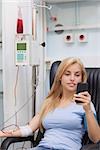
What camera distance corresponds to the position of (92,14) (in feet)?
9.14

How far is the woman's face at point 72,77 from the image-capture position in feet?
6.23

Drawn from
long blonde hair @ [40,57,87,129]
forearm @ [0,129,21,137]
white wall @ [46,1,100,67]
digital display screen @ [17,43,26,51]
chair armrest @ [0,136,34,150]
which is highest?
white wall @ [46,1,100,67]

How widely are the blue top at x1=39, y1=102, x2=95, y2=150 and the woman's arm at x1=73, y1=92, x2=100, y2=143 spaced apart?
0.13 m

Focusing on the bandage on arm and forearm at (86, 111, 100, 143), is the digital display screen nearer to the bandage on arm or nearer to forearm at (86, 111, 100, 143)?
the bandage on arm

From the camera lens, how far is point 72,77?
190 centimetres

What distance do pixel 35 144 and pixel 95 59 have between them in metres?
1.10

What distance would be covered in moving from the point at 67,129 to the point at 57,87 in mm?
336

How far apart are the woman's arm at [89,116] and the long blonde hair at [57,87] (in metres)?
0.33

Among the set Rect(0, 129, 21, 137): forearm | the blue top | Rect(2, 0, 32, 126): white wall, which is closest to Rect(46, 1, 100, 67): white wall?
Rect(2, 0, 32, 126): white wall

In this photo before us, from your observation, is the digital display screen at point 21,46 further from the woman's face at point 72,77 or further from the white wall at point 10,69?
the woman's face at point 72,77

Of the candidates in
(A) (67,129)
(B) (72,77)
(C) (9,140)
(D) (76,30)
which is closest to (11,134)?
(C) (9,140)

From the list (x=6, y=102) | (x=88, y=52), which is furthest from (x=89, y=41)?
(x=6, y=102)

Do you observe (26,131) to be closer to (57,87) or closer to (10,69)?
(57,87)

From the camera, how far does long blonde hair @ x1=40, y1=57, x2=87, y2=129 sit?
75.9 inches
